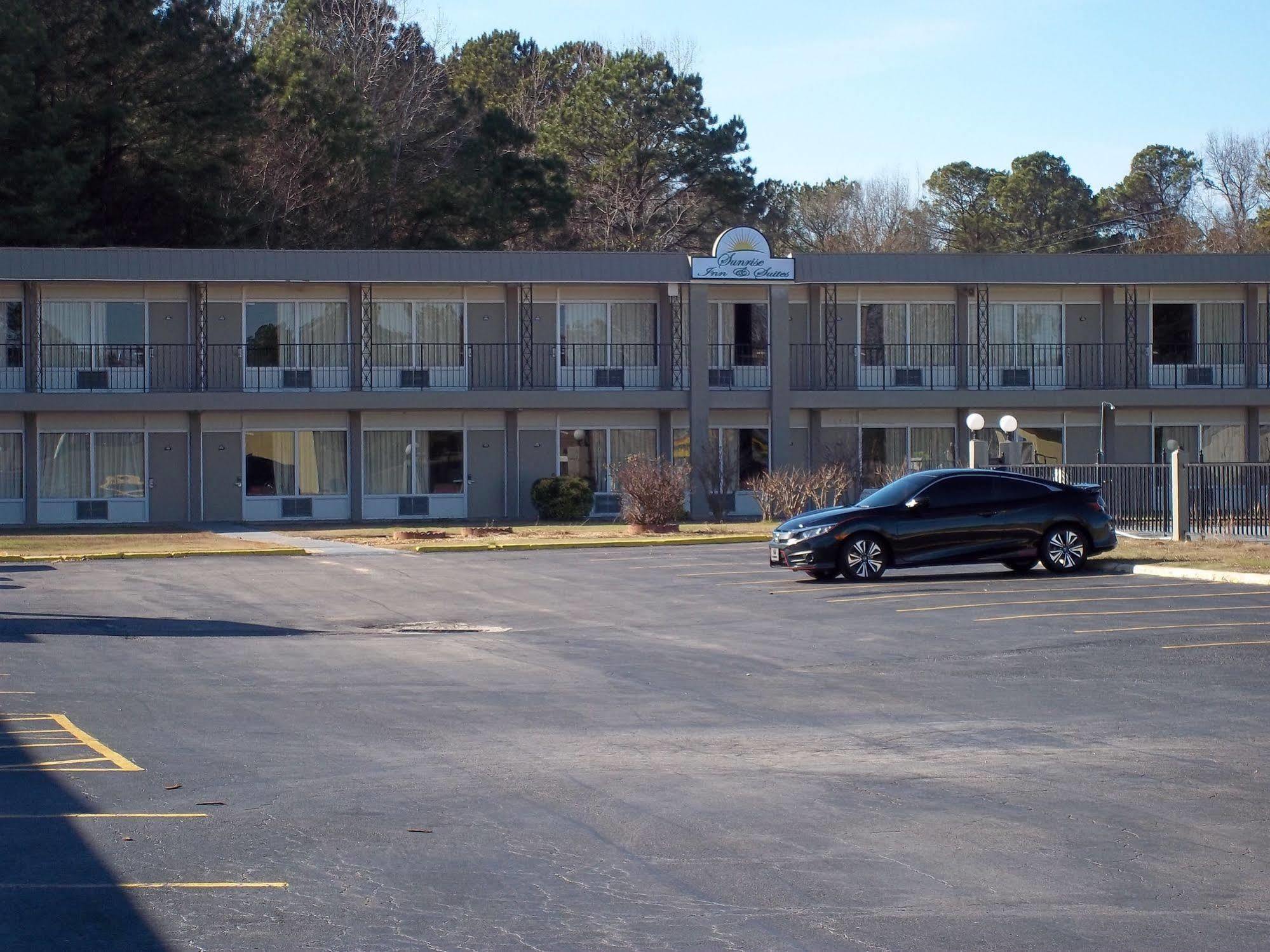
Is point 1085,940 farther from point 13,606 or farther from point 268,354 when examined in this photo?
point 268,354

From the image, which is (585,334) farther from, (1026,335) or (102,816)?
(102,816)

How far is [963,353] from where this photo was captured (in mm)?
41875

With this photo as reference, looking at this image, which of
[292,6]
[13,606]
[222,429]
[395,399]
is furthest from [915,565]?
[292,6]

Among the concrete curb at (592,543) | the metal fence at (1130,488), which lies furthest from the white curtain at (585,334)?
the metal fence at (1130,488)

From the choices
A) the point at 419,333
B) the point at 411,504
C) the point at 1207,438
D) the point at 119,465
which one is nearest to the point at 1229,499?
the point at 1207,438

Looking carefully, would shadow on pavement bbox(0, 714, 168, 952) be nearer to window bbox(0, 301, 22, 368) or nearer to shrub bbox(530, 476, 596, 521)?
shrub bbox(530, 476, 596, 521)

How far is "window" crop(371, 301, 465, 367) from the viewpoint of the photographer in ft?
132

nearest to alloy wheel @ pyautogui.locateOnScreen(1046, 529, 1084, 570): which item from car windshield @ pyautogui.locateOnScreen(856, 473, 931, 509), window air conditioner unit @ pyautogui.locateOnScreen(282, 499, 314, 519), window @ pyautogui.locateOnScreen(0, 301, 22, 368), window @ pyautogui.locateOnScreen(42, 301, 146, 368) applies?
car windshield @ pyautogui.locateOnScreen(856, 473, 931, 509)

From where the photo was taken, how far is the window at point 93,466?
3856 cm

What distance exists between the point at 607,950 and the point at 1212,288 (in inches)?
1584

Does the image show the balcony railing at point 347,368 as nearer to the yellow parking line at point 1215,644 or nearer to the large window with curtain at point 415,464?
the large window with curtain at point 415,464

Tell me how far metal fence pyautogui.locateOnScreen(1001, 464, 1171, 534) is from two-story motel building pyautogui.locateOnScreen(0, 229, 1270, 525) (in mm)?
→ 7819

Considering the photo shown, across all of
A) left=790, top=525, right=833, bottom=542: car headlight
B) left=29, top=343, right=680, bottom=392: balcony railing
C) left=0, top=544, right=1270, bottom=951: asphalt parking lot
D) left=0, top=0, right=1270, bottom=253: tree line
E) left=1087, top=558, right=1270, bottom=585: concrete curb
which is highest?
left=0, top=0, right=1270, bottom=253: tree line

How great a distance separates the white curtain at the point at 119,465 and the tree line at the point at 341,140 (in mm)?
8725
